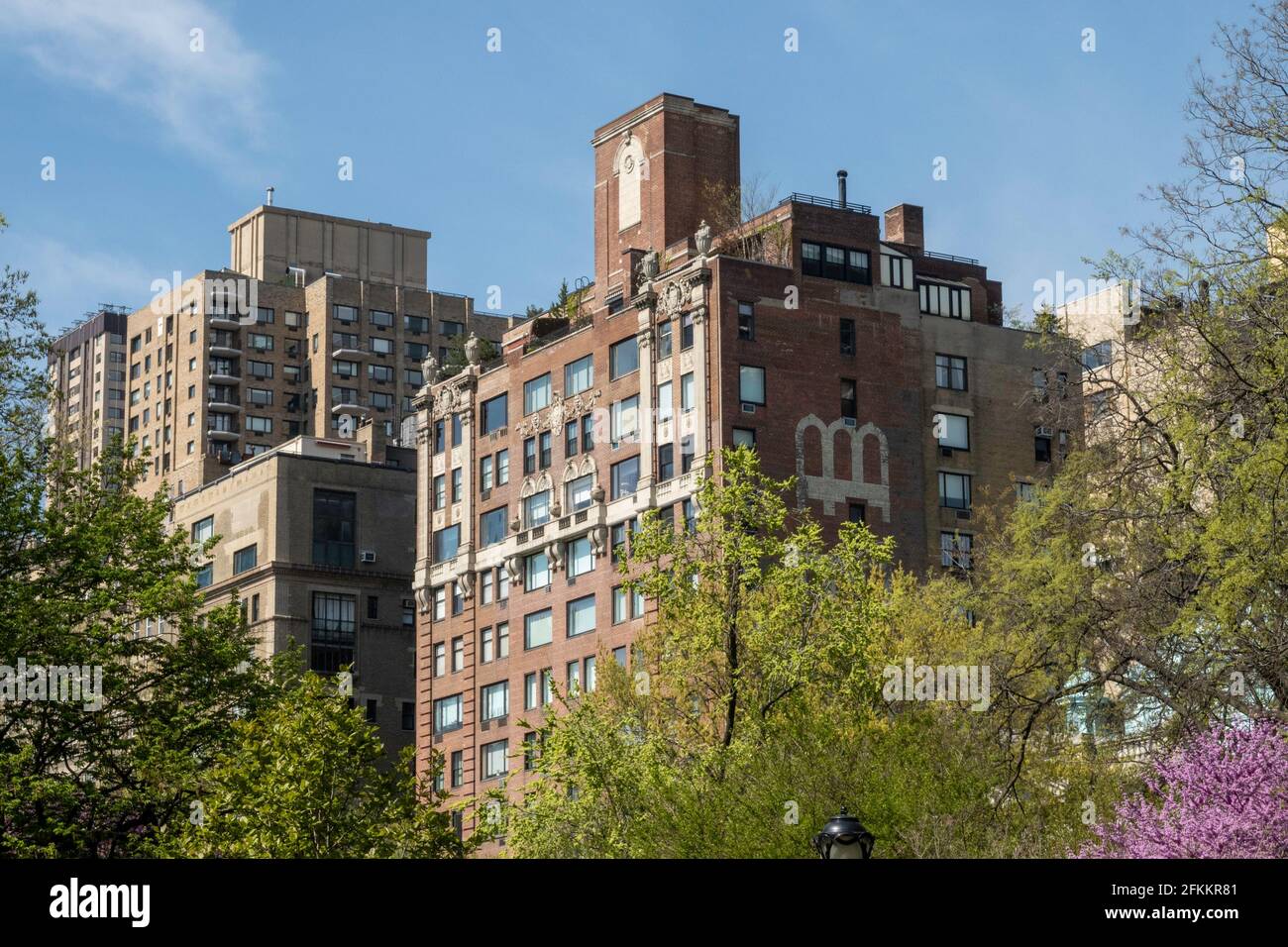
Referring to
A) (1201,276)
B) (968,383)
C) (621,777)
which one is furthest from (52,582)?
(968,383)

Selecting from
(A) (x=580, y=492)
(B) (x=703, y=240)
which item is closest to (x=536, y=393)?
(A) (x=580, y=492)

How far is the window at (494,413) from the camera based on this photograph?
98312 mm

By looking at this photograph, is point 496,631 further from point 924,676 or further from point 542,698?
point 924,676

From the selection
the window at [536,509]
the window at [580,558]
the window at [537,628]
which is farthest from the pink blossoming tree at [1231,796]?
the window at [536,509]

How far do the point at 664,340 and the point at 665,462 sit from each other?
545cm

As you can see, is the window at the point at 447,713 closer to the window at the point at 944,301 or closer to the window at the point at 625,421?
the window at the point at 625,421

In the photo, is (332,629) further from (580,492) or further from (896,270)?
(896,270)

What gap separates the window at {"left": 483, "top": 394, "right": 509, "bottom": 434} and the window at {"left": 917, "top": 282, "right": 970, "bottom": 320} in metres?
20.0

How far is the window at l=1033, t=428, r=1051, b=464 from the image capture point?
93.1 m

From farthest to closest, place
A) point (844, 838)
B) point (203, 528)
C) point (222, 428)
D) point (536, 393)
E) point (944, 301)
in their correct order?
point (222, 428), point (203, 528), point (536, 393), point (944, 301), point (844, 838)

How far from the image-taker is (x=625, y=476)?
3509 inches

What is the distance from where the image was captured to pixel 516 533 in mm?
95562

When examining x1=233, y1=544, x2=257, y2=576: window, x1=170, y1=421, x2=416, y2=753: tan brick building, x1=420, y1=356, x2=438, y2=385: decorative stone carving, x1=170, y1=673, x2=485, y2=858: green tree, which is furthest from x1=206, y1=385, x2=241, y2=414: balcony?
x1=170, y1=673, x2=485, y2=858: green tree

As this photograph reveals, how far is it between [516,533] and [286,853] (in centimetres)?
4488
